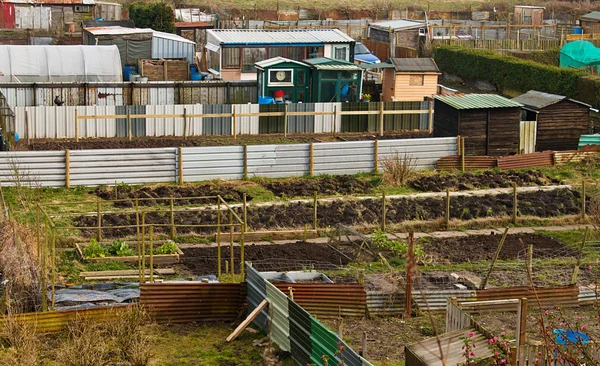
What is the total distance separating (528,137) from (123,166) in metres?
13.2

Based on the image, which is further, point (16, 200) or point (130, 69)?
point (130, 69)

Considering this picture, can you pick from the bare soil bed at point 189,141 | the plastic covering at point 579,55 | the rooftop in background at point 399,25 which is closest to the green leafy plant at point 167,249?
the bare soil bed at point 189,141

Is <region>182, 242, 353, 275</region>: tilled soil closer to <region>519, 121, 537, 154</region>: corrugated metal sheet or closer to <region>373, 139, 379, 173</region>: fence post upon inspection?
<region>373, 139, 379, 173</region>: fence post

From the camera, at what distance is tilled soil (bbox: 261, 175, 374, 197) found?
27.9 meters

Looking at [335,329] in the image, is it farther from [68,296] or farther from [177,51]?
[177,51]

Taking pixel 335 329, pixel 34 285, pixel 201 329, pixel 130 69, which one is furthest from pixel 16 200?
pixel 130 69

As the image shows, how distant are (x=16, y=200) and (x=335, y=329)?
38.5 feet

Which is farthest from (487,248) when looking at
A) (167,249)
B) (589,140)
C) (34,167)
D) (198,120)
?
(198,120)

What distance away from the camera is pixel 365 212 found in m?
25.6

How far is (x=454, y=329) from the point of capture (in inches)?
630

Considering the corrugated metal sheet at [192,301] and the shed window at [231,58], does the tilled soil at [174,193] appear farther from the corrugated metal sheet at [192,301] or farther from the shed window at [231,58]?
the shed window at [231,58]

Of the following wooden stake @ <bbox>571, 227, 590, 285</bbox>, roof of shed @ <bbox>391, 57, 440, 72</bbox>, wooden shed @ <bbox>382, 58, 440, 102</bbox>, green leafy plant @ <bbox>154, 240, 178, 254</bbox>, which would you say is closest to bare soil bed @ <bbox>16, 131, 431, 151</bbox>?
wooden shed @ <bbox>382, 58, 440, 102</bbox>

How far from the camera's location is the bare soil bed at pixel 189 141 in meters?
32.3

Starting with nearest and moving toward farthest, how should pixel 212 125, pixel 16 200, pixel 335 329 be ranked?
pixel 335 329
pixel 16 200
pixel 212 125
